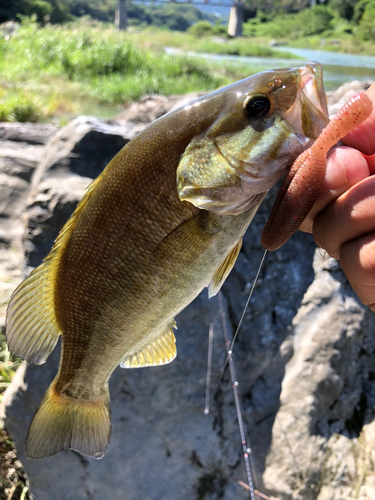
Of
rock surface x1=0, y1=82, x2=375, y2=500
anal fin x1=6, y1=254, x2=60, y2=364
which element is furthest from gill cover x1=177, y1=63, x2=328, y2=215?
rock surface x1=0, y1=82, x2=375, y2=500

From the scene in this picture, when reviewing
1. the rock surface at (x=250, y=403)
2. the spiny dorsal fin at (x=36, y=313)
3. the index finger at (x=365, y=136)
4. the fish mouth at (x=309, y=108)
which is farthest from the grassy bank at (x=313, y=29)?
the spiny dorsal fin at (x=36, y=313)

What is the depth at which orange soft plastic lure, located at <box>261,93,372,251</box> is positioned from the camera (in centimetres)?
86

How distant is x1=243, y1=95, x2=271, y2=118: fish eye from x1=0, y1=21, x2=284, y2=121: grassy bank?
9.70 meters

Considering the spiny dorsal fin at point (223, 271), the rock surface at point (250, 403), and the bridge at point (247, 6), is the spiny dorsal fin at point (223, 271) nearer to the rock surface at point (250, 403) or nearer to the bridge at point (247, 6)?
the rock surface at point (250, 403)

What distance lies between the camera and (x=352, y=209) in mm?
1035

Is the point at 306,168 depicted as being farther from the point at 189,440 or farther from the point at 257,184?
the point at 189,440

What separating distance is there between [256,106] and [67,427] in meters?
1.45

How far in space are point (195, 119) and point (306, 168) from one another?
0.38 m

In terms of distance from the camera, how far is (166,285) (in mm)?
1246

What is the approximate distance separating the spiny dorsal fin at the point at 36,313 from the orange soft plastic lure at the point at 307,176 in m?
0.76

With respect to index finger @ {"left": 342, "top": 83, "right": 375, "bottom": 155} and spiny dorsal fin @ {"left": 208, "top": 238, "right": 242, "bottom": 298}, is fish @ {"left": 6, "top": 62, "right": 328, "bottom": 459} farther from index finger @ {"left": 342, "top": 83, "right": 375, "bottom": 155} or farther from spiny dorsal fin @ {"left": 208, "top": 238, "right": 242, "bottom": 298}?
index finger @ {"left": 342, "top": 83, "right": 375, "bottom": 155}

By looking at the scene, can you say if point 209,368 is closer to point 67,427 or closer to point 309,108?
point 67,427

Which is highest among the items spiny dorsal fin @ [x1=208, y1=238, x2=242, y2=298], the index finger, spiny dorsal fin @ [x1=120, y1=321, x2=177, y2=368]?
the index finger

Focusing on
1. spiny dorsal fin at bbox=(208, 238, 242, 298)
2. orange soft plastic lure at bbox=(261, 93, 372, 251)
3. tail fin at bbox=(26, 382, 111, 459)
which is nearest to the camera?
orange soft plastic lure at bbox=(261, 93, 372, 251)
